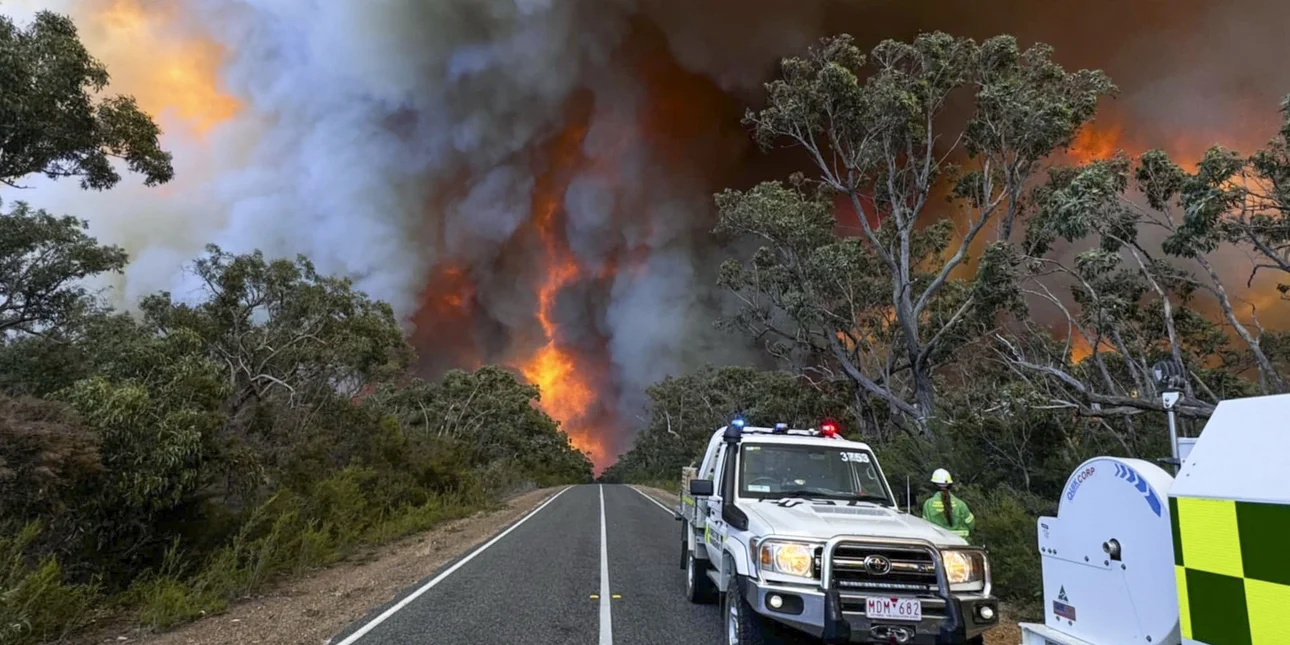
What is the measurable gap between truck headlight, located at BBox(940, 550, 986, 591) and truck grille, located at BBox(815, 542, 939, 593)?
0.17 metres

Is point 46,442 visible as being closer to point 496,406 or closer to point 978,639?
point 978,639

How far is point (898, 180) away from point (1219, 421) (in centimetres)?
2364

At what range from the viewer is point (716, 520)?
7230mm

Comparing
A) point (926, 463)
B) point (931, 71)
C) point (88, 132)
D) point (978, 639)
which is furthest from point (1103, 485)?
point (931, 71)

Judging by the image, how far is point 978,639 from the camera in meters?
5.19

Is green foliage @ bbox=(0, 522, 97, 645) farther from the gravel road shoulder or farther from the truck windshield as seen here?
the truck windshield

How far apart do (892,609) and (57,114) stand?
17020mm

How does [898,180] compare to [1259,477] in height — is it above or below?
above

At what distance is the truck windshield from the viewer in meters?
6.70

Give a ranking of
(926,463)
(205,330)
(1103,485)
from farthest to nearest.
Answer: (205,330) → (926,463) → (1103,485)

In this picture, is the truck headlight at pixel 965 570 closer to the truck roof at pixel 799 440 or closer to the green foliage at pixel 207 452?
the truck roof at pixel 799 440

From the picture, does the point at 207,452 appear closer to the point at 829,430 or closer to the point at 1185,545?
the point at 829,430

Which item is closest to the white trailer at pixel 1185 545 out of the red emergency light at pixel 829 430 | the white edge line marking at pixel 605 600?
the red emergency light at pixel 829 430

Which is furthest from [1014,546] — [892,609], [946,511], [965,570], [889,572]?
[892,609]
